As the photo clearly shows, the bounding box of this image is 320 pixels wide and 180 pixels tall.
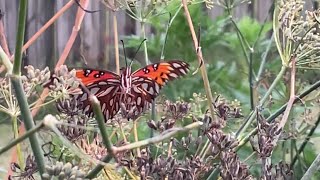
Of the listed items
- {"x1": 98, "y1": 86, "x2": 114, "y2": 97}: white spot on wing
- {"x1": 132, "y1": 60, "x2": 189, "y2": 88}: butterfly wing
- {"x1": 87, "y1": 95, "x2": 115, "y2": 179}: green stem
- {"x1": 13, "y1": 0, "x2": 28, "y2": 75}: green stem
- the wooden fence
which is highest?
{"x1": 13, "y1": 0, "x2": 28, "y2": 75}: green stem

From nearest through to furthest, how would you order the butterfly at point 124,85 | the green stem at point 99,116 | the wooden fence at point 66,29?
the green stem at point 99,116
the butterfly at point 124,85
the wooden fence at point 66,29

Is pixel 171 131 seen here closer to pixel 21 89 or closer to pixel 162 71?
pixel 21 89

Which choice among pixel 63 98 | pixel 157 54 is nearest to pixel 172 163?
Answer: pixel 63 98

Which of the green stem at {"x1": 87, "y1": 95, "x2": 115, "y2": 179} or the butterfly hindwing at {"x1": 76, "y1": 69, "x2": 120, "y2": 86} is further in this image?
the butterfly hindwing at {"x1": 76, "y1": 69, "x2": 120, "y2": 86}

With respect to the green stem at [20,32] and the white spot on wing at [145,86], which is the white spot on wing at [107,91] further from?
the green stem at [20,32]

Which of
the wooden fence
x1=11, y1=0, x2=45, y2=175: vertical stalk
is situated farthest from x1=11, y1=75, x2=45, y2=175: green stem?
the wooden fence

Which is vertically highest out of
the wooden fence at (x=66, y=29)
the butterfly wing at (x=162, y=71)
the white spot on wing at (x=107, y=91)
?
the butterfly wing at (x=162, y=71)

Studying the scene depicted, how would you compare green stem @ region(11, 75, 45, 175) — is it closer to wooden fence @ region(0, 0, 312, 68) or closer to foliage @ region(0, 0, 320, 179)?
foliage @ region(0, 0, 320, 179)

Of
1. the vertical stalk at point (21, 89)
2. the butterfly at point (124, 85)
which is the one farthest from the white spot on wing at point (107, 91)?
the vertical stalk at point (21, 89)
